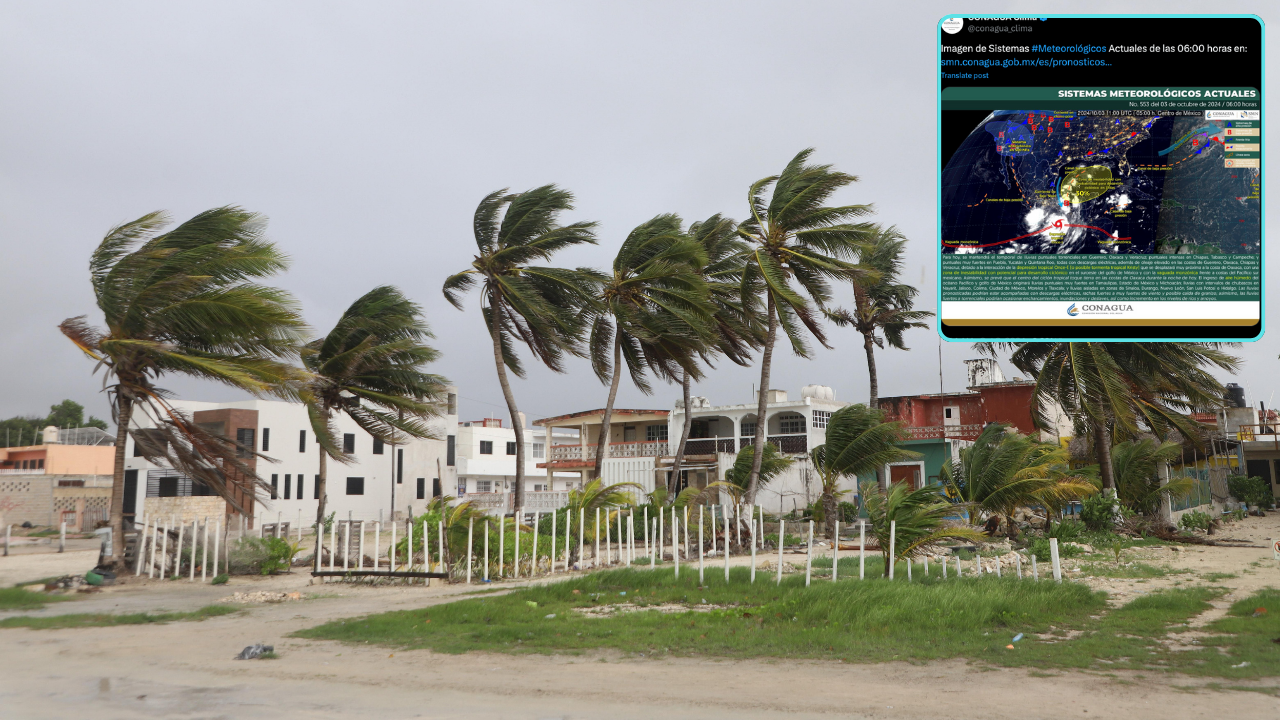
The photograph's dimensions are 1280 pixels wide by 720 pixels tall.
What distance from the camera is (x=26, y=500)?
39.0 meters

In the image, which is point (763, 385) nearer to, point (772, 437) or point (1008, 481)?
point (1008, 481)

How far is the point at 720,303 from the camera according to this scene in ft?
92.7

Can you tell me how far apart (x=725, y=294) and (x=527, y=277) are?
682cm

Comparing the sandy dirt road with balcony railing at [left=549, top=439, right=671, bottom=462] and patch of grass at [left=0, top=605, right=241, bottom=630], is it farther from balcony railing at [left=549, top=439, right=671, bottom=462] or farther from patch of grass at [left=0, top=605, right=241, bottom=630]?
balcony railing at [left=549, top=439, right=671, bottom=462]

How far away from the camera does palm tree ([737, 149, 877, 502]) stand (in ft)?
76.3

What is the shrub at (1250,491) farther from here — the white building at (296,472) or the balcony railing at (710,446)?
the white building at (296,472)

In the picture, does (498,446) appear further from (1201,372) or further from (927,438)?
(1201,372)

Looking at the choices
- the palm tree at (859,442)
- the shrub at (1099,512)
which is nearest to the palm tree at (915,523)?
the palm tree at (859,442)

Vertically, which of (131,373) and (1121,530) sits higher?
(131,373)

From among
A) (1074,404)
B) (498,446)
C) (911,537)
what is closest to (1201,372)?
(1074,404)

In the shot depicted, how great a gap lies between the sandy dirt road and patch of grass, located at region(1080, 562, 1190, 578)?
29.5ft

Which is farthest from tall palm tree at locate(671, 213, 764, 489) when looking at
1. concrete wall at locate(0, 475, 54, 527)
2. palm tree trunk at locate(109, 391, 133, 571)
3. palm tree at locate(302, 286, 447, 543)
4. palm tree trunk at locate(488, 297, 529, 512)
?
concrete wall at locate(0, 475, 54, 527)

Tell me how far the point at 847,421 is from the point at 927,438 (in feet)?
46.6

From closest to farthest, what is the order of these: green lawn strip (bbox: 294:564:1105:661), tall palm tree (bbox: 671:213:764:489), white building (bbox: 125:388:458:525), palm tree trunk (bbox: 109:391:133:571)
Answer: green lawn strip (bbox: 294:564:1105:661), palm tree trunk (bbox: 109:391:133:571), tall palm tree (bbox: 671:213:764:489), white building (bbox: 125:388:458:525)
